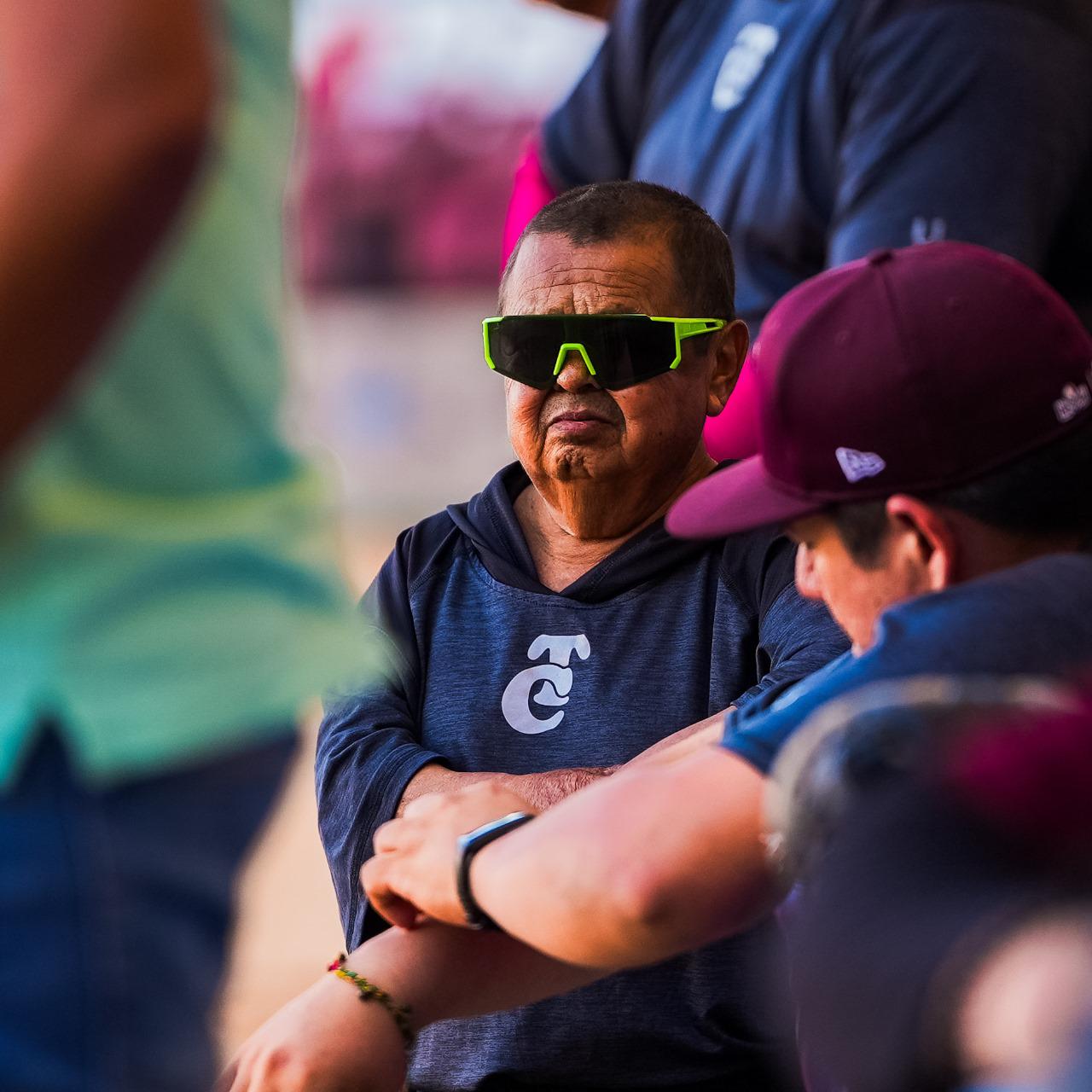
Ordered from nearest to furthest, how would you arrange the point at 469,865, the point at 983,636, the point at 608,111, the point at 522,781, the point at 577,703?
1. the point at 983,636
2. the point at 469,865
3. the point at 522,781
4. the point at 577,703
5. the point at 608,111

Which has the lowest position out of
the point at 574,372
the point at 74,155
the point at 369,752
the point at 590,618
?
the point at 369,752

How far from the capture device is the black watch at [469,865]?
1.82 metres

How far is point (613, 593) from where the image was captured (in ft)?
8.31

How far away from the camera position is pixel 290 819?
763cm

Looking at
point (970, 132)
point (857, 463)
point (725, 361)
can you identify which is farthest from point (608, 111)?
point (857, 463)

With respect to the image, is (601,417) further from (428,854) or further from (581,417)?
(428,854)

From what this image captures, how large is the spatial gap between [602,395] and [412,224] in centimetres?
1752

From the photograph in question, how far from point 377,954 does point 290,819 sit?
19.0 feet

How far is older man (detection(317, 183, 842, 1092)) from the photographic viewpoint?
227 centimetres

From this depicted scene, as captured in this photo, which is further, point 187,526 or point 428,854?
point 428,854

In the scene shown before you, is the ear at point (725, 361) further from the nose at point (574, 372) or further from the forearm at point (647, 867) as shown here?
the forearm at point (647, 867)

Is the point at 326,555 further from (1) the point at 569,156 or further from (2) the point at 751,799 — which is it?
(1) the point at 569,156

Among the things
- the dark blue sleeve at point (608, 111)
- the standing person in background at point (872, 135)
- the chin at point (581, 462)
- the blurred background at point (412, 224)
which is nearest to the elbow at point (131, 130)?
the chin at point (581, 462)

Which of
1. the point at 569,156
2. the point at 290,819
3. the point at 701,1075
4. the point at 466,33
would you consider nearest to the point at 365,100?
the point at 466,33
